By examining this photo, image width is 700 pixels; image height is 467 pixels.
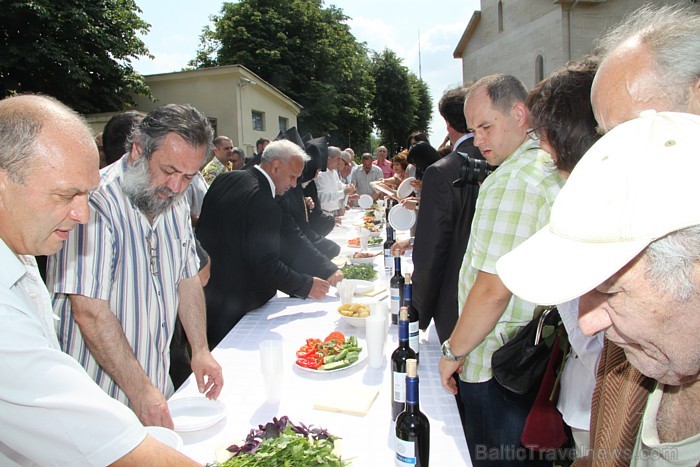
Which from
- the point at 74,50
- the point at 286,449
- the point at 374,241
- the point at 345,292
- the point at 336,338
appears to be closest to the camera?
the point at 286,449

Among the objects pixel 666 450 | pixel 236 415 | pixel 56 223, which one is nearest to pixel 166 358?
pixel 236 415

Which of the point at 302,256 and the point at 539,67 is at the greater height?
the point at 539,67

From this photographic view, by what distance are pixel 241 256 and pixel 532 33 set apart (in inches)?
843

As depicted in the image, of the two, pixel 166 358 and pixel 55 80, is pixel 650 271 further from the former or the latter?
pixel 55 80

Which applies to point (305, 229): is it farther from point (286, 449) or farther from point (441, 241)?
point (286, 449)

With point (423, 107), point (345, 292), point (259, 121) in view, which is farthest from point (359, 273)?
point (423, 107)

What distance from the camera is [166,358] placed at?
195 centimetres

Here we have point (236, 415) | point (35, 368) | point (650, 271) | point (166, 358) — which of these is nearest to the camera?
point (650, 271)

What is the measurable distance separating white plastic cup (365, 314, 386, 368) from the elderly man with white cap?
1.03m

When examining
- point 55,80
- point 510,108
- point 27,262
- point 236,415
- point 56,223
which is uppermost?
point 55,80

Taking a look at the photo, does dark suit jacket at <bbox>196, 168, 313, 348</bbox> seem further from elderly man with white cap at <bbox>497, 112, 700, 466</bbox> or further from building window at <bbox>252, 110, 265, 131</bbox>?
building window at <bbox>252, 110, 265, 131</bbox>

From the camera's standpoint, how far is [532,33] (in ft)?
64.8

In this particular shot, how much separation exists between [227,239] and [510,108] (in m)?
1.80

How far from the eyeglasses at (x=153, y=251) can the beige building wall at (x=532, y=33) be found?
54.2ft
